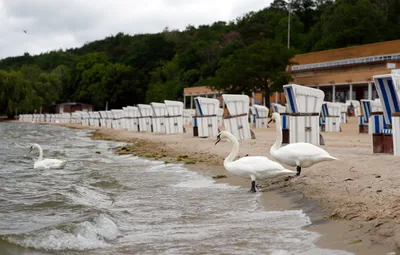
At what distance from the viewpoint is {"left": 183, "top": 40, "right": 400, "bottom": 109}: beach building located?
52.6m

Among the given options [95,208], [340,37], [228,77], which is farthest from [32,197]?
[340,37]

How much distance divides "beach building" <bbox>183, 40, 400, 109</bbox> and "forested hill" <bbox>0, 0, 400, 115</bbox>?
4593mm

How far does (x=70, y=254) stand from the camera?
5922mm

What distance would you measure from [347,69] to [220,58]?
96.0ft

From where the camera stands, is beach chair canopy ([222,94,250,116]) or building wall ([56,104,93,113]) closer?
beach chair canopy ([222,94,250,116])

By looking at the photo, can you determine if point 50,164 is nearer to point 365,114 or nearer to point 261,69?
point 365,114

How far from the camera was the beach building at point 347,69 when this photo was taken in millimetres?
52562

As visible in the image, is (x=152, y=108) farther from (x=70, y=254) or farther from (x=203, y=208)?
(x=70, y=254)

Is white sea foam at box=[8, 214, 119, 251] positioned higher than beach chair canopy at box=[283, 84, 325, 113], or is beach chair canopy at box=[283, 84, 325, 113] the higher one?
beach chair canopy at box=[283, 84, 325, 113]

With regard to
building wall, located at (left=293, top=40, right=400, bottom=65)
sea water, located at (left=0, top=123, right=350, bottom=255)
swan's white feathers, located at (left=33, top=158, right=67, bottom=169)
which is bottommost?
swan's white feathers, located at (left=33, top=158, right=67, bottom=169)

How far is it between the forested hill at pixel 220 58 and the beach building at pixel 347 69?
181 inches

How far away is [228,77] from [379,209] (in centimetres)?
5026

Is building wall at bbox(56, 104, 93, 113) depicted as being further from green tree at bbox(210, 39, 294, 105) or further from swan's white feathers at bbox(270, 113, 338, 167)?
swan's white feathers at bbox(270, 113, 338, 167)

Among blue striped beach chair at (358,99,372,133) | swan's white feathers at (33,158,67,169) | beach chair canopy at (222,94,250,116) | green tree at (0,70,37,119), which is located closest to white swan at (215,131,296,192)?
swan's white feathers at (33,158,67,169)
